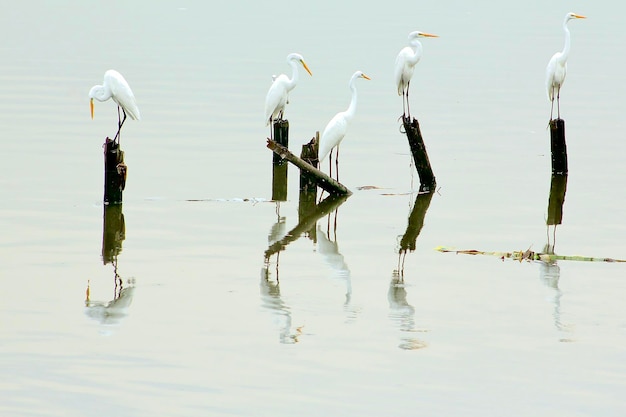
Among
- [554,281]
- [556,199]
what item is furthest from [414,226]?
[554,281]

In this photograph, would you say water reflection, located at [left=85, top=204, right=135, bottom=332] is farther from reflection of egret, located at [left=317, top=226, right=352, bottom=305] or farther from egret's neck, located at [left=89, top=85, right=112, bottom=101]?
reflection of egret, located at [left=317, top=226, right=352, bottom=305]

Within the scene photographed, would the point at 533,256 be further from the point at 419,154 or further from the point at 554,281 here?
the point at 419,154

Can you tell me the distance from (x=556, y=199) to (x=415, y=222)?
2.56 meters

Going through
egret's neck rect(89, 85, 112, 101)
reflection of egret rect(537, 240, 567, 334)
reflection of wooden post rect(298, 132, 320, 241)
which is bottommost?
reflection of egret rect(537, 240, 567, 334)

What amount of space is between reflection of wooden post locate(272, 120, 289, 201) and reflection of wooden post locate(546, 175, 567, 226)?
10.8 ft

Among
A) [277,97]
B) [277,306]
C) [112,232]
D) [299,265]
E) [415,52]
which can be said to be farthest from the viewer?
[415,52]

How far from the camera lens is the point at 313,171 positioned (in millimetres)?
13117

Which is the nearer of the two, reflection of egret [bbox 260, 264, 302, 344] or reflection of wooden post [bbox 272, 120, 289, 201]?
reflection of egret [bbox 260, 264, 302, 344]

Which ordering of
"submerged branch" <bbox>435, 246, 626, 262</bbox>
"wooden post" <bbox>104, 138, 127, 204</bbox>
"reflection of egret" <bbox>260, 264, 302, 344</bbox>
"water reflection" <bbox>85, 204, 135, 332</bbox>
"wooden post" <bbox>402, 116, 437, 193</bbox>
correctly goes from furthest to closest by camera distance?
"wooden post" <bbox>402, 116, 437, 193</bbox> < "wooden post" <bbox>104, 138, 127, 204</bbox> < "submerged branch" <bbox>435, 246, 626, 262</bbox> < "water reflection" <bbox>85, 204, 135, 332</bbox> < "reflection of egret" <bbox>260, 264, 302, 344</bbox>

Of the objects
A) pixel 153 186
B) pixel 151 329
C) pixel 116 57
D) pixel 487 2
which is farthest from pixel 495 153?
pixel 487 2

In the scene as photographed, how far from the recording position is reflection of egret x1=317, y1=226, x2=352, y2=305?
9.93m

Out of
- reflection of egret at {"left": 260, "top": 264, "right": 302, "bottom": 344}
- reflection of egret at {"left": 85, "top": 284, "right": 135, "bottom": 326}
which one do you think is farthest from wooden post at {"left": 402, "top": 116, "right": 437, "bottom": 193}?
reflection of egret at {"left": 85, "top": 284, "right": 135, "bottom": 326}

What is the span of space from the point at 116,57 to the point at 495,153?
15.4 metres

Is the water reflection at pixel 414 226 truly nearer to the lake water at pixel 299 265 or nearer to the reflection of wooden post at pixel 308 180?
the lake water at pixel 299 265
